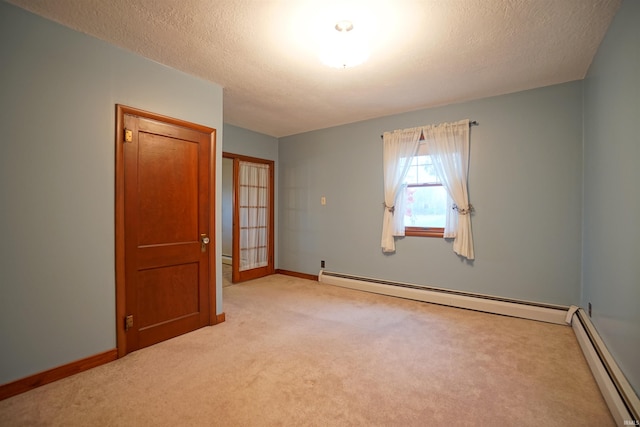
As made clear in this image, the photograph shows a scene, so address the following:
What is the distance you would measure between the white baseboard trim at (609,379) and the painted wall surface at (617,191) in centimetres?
6

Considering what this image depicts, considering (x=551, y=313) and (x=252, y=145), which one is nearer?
(x=551, y=313)

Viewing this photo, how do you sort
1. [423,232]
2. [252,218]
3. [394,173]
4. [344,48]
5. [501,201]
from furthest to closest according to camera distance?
[252,218]
[394,173]
[423,232]
[501,201]
[344,48]

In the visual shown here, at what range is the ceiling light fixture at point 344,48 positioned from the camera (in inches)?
85.7

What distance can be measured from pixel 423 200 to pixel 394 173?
1.85 ft

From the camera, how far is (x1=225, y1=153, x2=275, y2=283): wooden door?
4.75 metres

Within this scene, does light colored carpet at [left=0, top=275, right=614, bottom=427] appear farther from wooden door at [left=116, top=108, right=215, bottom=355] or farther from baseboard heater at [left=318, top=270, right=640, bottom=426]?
wooden door at [left=116, top=108, right=215, bottom=355]

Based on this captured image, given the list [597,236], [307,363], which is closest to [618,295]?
[597,236]

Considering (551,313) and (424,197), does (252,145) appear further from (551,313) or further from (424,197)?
(551,313)

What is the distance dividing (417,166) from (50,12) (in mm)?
3927

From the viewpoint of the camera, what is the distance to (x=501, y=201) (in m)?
3.37

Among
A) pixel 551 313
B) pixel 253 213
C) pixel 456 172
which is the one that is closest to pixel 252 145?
pixel 253 213

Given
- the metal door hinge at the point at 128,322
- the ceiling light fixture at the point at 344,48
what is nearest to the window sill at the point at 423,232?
the ceiling light fixture at the point at 344,48

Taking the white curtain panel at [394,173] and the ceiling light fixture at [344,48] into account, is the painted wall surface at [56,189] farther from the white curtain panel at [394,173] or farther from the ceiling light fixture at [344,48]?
the white curtain panel at [394,173]

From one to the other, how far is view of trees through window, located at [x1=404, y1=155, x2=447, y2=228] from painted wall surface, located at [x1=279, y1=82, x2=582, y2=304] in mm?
279
